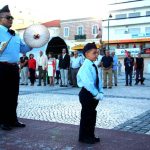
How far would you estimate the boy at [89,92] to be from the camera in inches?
199

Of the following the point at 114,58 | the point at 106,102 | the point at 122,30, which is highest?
the point at 122,30

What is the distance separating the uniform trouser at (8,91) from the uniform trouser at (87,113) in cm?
153

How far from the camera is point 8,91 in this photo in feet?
20.1

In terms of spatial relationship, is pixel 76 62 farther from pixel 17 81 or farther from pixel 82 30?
pixel 82 30

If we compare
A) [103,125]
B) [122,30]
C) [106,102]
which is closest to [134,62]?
[106,102]

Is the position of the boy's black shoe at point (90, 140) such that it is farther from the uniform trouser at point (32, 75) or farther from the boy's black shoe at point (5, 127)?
the uniform trouser at point (32, 75)

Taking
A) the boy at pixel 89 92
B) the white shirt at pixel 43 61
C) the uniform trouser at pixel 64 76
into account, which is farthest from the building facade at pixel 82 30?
the boy at pixel 89 92

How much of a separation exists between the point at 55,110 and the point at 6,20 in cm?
321

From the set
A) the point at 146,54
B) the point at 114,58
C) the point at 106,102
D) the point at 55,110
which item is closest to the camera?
the point at 55,110

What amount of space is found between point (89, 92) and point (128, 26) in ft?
169

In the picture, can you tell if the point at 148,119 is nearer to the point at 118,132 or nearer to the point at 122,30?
the point at 118,132

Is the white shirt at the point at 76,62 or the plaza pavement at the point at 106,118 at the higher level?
the white shirt at the point at 76,62

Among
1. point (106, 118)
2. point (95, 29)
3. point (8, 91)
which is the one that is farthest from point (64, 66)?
point (95, 29)

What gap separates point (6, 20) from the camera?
6164mm
